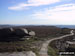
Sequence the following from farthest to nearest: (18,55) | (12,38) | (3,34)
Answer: (3,34), (12,38), (18,55)

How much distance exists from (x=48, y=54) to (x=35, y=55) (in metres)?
1.97

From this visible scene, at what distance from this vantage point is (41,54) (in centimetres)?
1675

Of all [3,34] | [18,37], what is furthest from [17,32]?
[3,34]

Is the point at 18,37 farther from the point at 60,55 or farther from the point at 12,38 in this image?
the point at 60,55

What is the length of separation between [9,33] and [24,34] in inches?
133

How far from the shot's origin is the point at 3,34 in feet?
98.2

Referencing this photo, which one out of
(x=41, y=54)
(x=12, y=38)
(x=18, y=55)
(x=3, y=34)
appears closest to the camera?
(x=18, y=55)

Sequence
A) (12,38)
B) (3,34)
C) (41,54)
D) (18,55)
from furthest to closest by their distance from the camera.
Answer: (3,34) → (12,38) → (41,54) → (18,55)

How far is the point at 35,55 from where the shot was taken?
1562 cm

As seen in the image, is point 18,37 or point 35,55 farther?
point 18,37

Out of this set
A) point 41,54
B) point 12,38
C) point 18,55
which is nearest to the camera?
point 18,55

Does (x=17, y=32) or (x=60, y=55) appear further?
(x=17, y=32)

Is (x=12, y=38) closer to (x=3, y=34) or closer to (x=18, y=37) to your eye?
(x=18, y=37)

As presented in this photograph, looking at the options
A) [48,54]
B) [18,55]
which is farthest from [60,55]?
[18,55]
